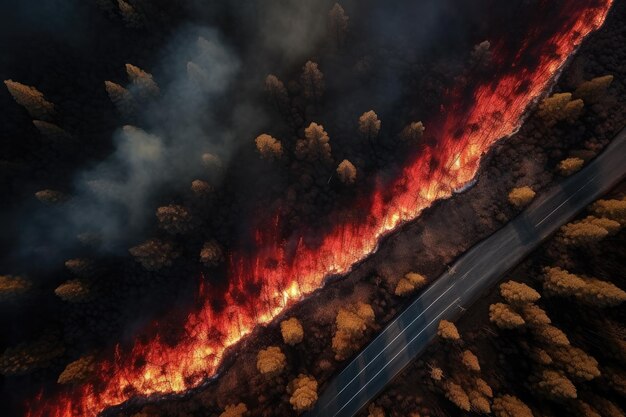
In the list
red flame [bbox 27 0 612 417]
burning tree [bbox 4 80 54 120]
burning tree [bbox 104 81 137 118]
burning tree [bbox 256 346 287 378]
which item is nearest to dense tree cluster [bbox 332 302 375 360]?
red flame [bbox 27 0 612 417]

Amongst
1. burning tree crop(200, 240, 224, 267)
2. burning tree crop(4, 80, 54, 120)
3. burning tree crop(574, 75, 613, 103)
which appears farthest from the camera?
burning tree crop(200, 240, 224, 267)

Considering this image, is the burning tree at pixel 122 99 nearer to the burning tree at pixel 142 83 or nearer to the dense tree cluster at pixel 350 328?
the burning tree at pixel 142 83

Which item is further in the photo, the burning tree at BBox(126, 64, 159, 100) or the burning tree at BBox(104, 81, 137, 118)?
the burning tree at BBox(126, 64, 159, 100)

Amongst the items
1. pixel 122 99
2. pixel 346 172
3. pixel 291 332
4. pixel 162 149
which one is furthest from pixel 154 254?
pixel 346 172

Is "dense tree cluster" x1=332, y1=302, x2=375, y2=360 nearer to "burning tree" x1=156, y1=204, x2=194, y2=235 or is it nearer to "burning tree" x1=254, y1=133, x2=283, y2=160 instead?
"burning tree" x1=254, y1=133, x2=283, y2=160

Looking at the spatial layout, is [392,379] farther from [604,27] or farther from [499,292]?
[604,27]
